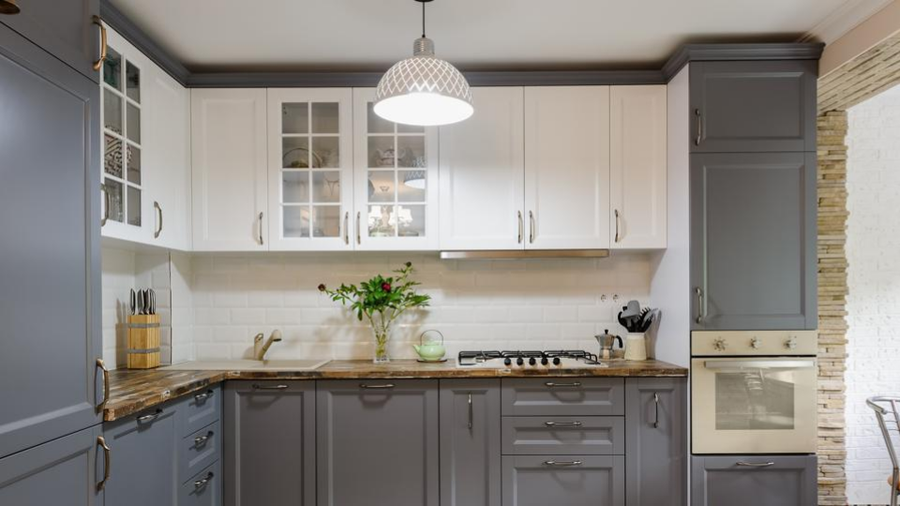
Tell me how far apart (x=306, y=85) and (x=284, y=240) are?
34.2 inches

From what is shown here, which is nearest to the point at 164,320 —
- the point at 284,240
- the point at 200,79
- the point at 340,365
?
the point at 284,240

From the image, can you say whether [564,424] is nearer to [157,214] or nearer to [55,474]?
[55,474]

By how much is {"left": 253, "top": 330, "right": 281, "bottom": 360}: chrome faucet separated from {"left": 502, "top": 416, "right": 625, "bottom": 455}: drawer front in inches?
54.8

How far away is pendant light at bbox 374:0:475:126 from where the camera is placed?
1988 mm

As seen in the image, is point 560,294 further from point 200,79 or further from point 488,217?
point 200,79

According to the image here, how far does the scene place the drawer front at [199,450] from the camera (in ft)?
7.93

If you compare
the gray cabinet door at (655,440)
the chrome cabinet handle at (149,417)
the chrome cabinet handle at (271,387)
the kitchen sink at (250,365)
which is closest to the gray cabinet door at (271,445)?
the chrome cabinet handle at (271,387)

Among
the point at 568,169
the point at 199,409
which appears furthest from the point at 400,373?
the point at 568,169

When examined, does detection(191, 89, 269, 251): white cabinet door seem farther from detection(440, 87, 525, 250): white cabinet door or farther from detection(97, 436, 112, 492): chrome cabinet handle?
detection(97, 436, 112, 492): chrome cabinet handle

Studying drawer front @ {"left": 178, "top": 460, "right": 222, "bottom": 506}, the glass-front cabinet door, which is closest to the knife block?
the glass-front cabinet door

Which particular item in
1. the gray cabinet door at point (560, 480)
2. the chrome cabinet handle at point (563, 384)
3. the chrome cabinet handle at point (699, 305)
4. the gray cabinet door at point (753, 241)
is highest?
the gray cabinet door at point (753, 241)

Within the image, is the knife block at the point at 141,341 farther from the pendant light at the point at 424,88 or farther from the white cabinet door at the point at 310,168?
the pendant light at the point at 424,88

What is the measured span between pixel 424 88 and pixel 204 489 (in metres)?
2.10

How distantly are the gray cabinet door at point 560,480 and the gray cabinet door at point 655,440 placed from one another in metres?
0.09
